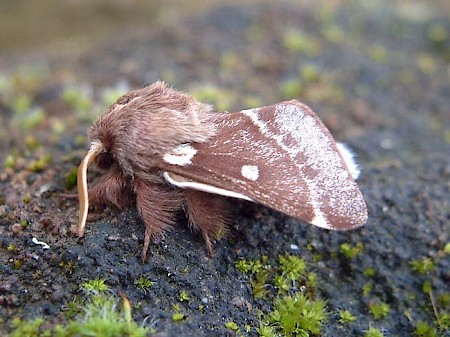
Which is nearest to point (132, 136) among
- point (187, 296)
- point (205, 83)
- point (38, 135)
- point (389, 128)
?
point (187, 296)

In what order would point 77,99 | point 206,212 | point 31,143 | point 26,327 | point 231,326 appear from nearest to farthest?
point 26,327
point 231,326
point 206,212
point 31,143
point 77,99

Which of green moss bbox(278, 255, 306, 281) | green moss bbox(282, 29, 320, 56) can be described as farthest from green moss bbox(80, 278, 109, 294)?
green moss bbox(282, 29, 320, 56)

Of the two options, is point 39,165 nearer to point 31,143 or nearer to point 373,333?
point 31,143

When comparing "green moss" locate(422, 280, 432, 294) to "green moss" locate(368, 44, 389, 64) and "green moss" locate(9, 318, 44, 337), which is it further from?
"green moss" locate(368, 44, 389, 64)

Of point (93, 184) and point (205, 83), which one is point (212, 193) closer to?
point (93, 184)

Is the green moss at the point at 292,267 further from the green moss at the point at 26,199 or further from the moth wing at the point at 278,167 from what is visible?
the green moss at the point at 26,199

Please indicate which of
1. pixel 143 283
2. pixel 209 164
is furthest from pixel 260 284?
pixel 209 164

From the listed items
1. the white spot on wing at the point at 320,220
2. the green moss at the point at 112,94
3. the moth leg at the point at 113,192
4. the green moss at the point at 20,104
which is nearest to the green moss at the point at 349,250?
the white spot on wing at the point at 320,220
